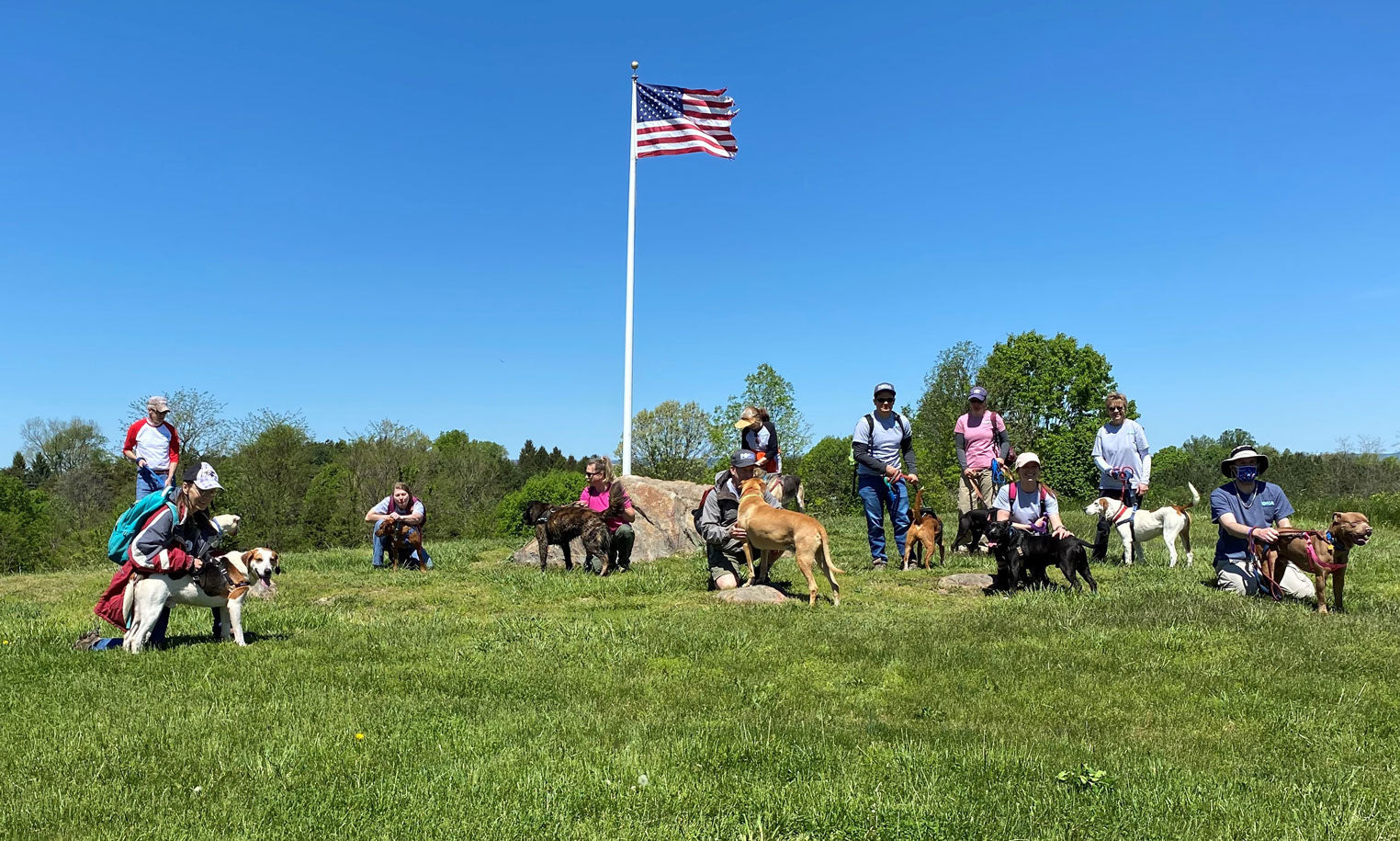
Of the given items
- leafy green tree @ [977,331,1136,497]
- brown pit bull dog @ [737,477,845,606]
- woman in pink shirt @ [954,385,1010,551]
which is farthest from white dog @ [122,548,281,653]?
leafy green tree @ [977,331,1136,497]

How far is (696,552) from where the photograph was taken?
47.8ft

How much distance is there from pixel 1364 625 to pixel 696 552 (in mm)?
9541

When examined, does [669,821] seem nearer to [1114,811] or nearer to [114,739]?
[1114,811]

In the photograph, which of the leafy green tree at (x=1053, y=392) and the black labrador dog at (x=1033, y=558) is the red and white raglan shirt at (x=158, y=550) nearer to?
the black labrador dog at (x=1033, y=558)

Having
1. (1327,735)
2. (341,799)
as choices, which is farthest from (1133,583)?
(341,799)

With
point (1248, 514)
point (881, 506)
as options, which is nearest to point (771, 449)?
point (881, 506)

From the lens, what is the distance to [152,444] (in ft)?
36.9

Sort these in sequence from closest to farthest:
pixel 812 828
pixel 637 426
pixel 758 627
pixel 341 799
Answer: pixel 812 828
pixel 341 799
pixel 758 627
pixel 637 426

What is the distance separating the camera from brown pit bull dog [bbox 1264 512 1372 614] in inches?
292

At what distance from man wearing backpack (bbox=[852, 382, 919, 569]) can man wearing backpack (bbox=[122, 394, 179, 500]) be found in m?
9.70

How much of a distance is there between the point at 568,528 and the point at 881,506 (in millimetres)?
4891

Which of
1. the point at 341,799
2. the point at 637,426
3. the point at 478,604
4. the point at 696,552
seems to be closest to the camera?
the point at 341,799

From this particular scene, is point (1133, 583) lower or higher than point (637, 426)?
lower

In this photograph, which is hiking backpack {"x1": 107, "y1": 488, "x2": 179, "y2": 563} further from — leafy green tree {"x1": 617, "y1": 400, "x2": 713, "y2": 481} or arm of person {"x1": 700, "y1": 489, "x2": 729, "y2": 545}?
leafy green tree {"x1": 617, "y1": 400, "x2": 713, "y2": 481}
